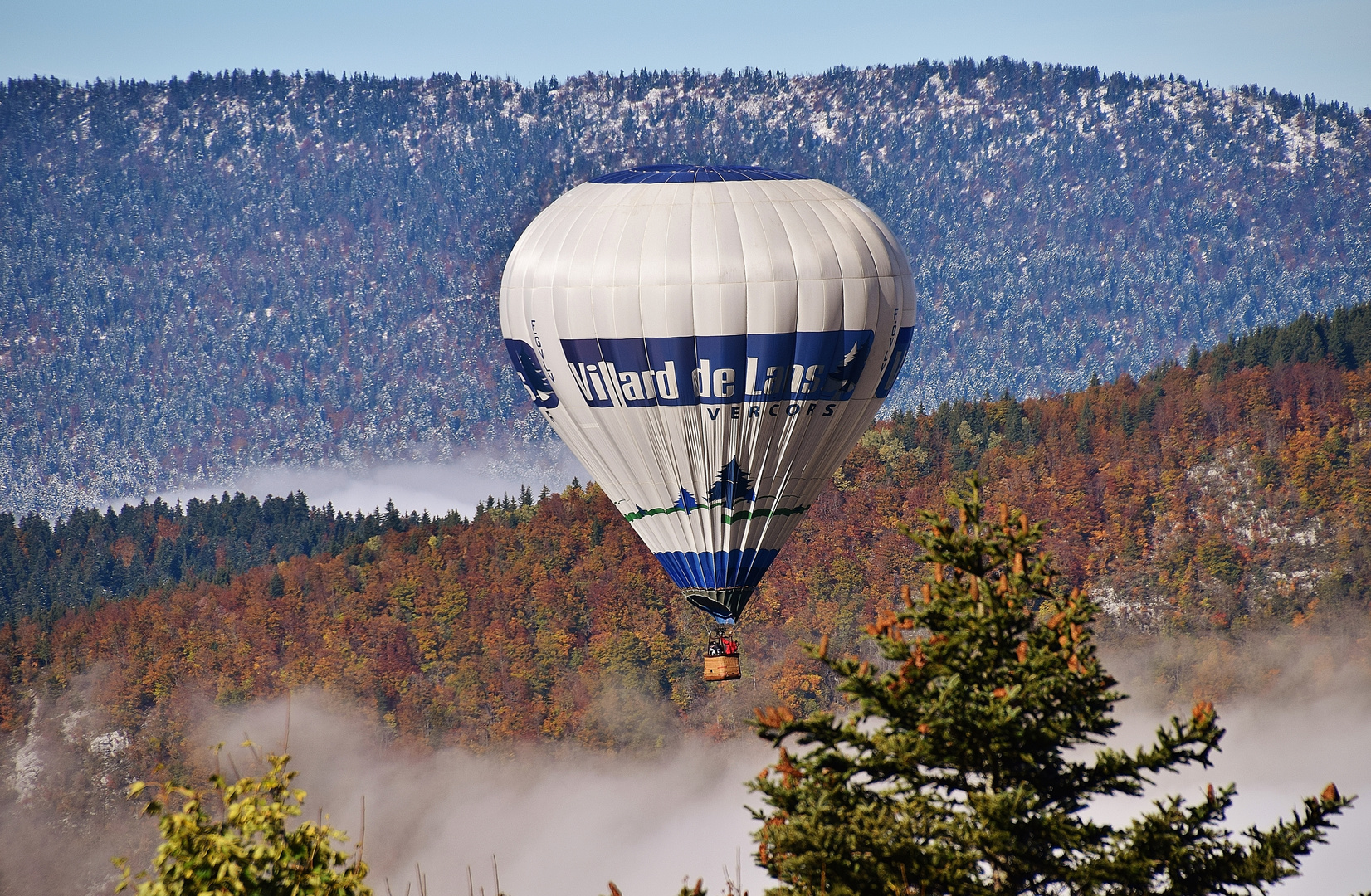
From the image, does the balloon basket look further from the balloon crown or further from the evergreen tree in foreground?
the evergreen tree in foreground

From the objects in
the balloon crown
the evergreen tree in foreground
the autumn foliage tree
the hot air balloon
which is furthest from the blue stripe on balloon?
the autumn foliage tree

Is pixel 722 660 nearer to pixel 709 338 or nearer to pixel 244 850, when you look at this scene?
pixel 709 338

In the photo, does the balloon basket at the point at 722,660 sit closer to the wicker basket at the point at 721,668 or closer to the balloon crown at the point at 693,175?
the wicker basket at the point at 721,668

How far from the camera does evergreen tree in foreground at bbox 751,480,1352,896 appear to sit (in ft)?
60.6

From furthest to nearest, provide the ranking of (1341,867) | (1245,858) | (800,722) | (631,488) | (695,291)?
(1341,867) → (631,488) → (695,291) → (1245,858) → (800,722)

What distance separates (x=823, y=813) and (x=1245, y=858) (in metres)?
5.23

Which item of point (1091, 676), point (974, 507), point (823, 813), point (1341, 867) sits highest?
point (974, 507)

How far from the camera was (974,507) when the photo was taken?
18.5 metres

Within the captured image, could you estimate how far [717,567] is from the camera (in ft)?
140

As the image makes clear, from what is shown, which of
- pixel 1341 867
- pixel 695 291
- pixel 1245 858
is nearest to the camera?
pixel 1245 858

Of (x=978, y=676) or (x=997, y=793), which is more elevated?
(x=978, y=676)

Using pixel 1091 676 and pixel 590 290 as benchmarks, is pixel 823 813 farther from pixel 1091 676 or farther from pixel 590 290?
pixel 590 290

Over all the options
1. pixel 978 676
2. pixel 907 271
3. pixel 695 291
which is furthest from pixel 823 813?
pixel 907 271

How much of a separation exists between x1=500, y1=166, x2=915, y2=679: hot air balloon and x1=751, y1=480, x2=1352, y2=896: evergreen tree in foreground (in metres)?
20.8
